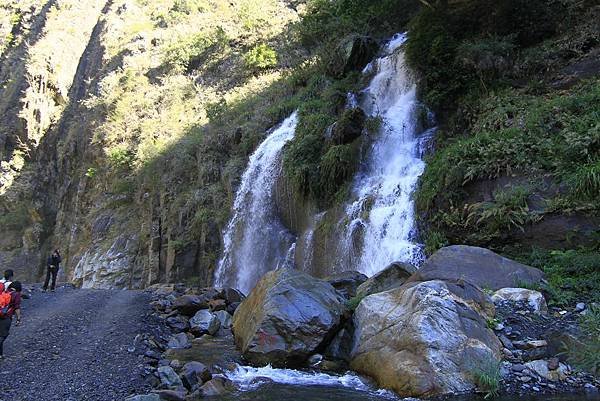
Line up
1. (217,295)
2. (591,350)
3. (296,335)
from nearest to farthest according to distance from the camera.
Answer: (591,350), (296,335), (217,295)

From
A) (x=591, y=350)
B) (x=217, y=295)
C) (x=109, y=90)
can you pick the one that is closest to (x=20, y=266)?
(x=109, y=90)

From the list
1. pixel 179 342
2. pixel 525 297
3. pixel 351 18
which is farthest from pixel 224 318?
pixel 351 18

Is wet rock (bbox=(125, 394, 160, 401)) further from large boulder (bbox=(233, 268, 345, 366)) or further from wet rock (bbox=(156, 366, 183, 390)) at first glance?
large boulder (bbox=(233, 268, 345, 366))

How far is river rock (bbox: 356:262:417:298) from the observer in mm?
9305

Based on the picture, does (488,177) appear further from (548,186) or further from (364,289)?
(364,289)

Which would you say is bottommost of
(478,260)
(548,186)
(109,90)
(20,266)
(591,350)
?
(20,266)

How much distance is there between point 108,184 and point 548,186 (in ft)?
85.1

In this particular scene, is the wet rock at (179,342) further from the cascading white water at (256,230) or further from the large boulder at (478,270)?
the cascading white water at (256,230)

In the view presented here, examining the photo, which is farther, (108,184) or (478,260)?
(108,184)

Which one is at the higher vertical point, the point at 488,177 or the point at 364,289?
the point at 488,177

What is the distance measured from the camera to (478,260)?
9.00m

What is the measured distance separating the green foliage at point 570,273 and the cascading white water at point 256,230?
7.89 meters

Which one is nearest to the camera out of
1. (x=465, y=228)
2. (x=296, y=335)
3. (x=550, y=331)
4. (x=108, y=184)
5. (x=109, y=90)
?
(x=550, y=331)

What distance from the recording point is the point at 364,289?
9.46 m
